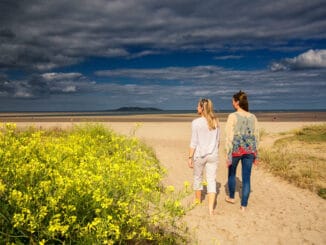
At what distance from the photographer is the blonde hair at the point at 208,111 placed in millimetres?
6965

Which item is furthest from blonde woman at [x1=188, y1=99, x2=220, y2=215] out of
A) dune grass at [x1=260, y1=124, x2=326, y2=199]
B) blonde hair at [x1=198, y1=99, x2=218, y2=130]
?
dune grass at [x1=260, y1=124, x2=326, y2=199]

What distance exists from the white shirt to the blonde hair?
0.09m

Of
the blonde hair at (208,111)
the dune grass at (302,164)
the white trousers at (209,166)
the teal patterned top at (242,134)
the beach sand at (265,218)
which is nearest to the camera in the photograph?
the beach sand at (265,218)

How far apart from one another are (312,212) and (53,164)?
5.90 meters

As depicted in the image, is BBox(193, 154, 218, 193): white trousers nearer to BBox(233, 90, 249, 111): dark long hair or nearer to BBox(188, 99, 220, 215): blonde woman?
BBox(188, 99, 220, 215): blonde woman

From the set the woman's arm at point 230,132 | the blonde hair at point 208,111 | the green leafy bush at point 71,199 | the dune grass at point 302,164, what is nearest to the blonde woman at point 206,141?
the blonde hair at point 208,111

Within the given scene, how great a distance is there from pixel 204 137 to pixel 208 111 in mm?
540

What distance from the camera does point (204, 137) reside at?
7.07 meters

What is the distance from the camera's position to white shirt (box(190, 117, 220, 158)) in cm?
707

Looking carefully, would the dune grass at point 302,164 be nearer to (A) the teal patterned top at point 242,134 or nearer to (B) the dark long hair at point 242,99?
(A) the teal patterned top at point 242,134

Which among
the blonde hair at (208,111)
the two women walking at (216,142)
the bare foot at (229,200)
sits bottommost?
the bare foot at (229,200)

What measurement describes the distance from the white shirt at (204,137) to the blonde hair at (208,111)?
3.6 inches

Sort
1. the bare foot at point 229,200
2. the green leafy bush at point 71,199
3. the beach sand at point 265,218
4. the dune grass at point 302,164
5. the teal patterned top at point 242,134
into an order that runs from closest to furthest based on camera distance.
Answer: the green leafy bush at point 71,199 → the beach sand at point 265,218 → the teal patterned top at point 242,134 → the bare foot at point 229,200 → the dune grass at point 302,164

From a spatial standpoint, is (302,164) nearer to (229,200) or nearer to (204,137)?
(229,200)
